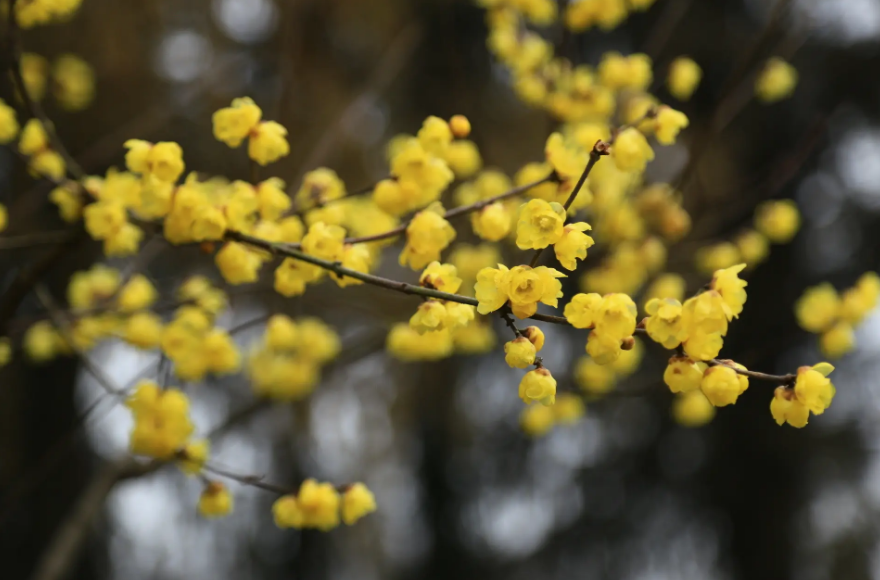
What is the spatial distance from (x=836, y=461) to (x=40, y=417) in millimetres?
4743

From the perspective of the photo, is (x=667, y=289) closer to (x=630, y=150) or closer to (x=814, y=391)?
(x=630, y=150)

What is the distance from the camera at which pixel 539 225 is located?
91 centimetres

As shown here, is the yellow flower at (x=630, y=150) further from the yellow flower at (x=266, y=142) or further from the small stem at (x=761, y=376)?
the yellow flower at (x=266, y=142)

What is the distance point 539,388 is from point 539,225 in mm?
217

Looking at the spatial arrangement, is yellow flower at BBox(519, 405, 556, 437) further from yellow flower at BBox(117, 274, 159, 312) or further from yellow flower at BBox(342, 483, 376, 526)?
yellow flower at BBox(117, 274, 159, 312)

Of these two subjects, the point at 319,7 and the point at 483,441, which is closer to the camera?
the point at 319,7

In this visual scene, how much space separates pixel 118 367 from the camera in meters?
3.37

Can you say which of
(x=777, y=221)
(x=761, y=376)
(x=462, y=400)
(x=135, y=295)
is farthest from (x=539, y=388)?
(x=462, y=400)

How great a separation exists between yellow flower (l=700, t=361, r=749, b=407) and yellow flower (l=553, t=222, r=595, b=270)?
23 centimetres

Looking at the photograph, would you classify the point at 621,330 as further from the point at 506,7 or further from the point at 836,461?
the point at 836,461

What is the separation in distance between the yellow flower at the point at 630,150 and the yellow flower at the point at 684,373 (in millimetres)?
499

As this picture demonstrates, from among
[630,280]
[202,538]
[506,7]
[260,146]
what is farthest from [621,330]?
[202,538]

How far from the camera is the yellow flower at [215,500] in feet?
4.83

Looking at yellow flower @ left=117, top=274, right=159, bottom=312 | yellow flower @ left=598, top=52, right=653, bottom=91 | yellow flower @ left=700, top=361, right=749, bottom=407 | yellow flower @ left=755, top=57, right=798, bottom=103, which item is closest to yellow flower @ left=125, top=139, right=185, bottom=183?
yellow flower @ left=117, top=274, right=159, bottom=312
